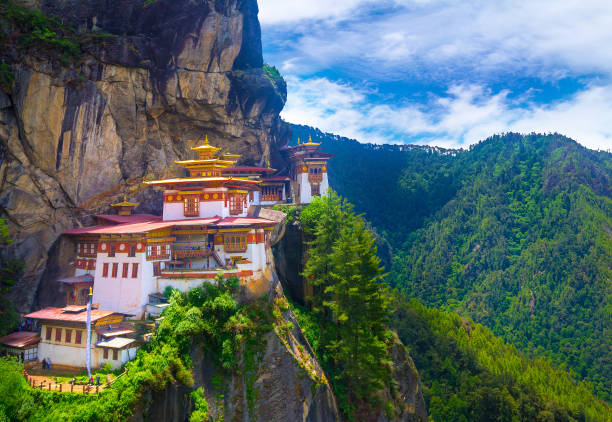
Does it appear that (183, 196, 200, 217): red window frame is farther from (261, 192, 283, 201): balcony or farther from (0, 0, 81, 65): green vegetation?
(261, 192, 283, 201): balcony

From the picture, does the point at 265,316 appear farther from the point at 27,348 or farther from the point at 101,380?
the point at 27,348

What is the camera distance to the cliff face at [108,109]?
3319 cm

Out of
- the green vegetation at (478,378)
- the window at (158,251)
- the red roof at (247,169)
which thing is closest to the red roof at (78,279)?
the window at (158,251)

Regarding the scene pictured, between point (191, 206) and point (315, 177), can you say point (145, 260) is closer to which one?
point (191, 206)

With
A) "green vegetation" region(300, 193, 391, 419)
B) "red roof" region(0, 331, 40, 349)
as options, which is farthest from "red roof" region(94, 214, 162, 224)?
"green vegetation" region(300, 193, 391, 419)

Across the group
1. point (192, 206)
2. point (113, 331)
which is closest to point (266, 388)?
point (113, 331)

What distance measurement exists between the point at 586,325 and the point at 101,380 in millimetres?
96921

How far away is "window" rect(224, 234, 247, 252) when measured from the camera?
34.2 m

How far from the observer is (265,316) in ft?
96.9

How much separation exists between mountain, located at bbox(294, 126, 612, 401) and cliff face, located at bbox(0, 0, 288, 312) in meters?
72.7

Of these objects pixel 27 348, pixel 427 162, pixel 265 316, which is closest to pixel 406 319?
pixel 265 316

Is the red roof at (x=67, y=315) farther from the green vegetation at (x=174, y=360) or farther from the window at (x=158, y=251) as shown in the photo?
the window at (x=158, y=251)

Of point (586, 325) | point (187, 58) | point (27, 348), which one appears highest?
point (187, 58)

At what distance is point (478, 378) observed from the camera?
5859cm
